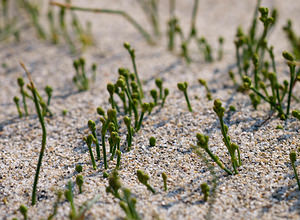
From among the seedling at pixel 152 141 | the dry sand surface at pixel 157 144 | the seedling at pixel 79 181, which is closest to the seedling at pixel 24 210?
the dry sand surface at pixel 157 144

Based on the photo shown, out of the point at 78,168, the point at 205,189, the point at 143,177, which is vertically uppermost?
the point at 78,168

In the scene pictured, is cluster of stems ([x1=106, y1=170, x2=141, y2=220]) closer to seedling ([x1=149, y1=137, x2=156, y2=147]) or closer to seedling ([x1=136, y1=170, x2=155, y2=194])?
seedling ([x1=136, y1=170, x2=155, y2=194])

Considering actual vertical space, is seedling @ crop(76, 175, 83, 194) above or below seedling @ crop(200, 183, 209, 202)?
above

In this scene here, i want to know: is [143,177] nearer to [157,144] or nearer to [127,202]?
[127,202]

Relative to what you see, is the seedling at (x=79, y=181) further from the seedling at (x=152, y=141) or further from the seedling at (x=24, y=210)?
the seedling at (x=152, y=141)

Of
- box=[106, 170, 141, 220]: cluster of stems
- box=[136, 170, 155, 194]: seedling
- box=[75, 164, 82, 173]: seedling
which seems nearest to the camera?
box=[106, 170, 141, 220]: cluster of stems

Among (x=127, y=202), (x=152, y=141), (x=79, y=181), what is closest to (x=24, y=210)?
(x=79, y=181)

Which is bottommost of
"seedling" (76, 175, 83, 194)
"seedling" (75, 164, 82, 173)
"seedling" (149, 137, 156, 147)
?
"seedling" (76, 175, 83, 194)

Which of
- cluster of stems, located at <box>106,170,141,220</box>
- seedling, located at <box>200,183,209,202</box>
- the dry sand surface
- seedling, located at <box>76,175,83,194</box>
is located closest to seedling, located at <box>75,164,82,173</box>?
the dry sand surface
